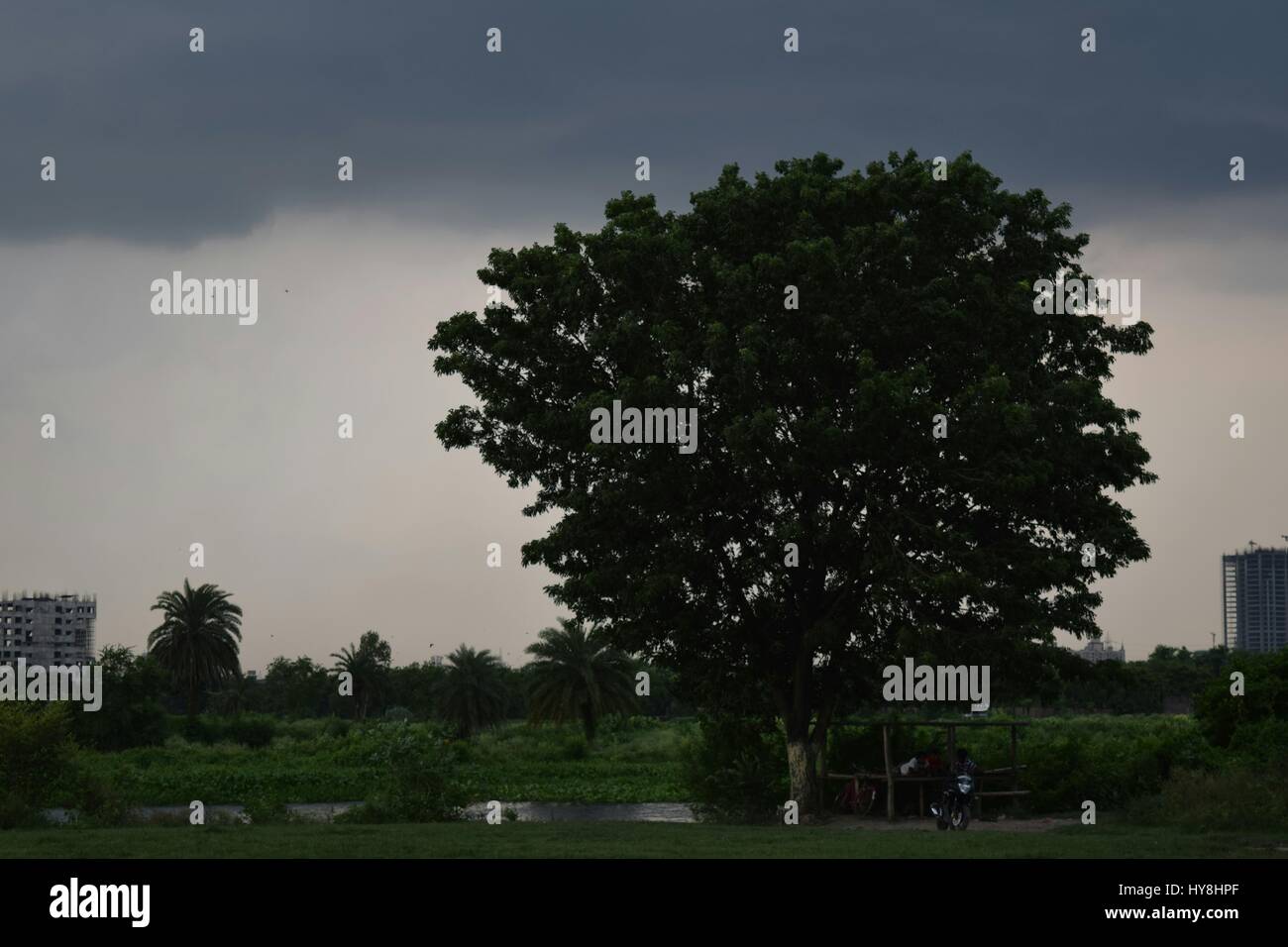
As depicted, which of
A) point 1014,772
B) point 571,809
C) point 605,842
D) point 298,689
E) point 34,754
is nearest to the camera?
point 605,842

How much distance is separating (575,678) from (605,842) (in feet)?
171

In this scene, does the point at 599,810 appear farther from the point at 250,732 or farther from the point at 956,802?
the point at 250,732

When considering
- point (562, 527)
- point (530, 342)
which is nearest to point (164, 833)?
point (562, 527)

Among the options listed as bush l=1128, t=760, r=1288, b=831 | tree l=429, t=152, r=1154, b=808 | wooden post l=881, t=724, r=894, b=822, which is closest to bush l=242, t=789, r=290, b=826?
tree l=429, t=152, r=1154, b=808

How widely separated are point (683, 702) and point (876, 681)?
17.8 feet

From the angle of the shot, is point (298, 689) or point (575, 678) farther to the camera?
point (298, 689)

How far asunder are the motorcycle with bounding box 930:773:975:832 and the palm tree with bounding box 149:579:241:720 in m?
63.6

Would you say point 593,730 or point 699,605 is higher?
point 699,605

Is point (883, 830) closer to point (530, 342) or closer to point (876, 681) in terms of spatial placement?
point (876, 681)

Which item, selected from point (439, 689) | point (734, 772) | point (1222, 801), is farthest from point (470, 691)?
point (1222, 801)

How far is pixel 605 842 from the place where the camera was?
86.9 feet

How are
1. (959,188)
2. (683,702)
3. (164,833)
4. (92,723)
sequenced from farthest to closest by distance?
(92,723), (683,702), (959,188), (164,833)

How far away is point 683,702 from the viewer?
129 ft

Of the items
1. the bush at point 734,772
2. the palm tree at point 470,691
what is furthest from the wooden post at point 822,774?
the palm tree at point 470,691
